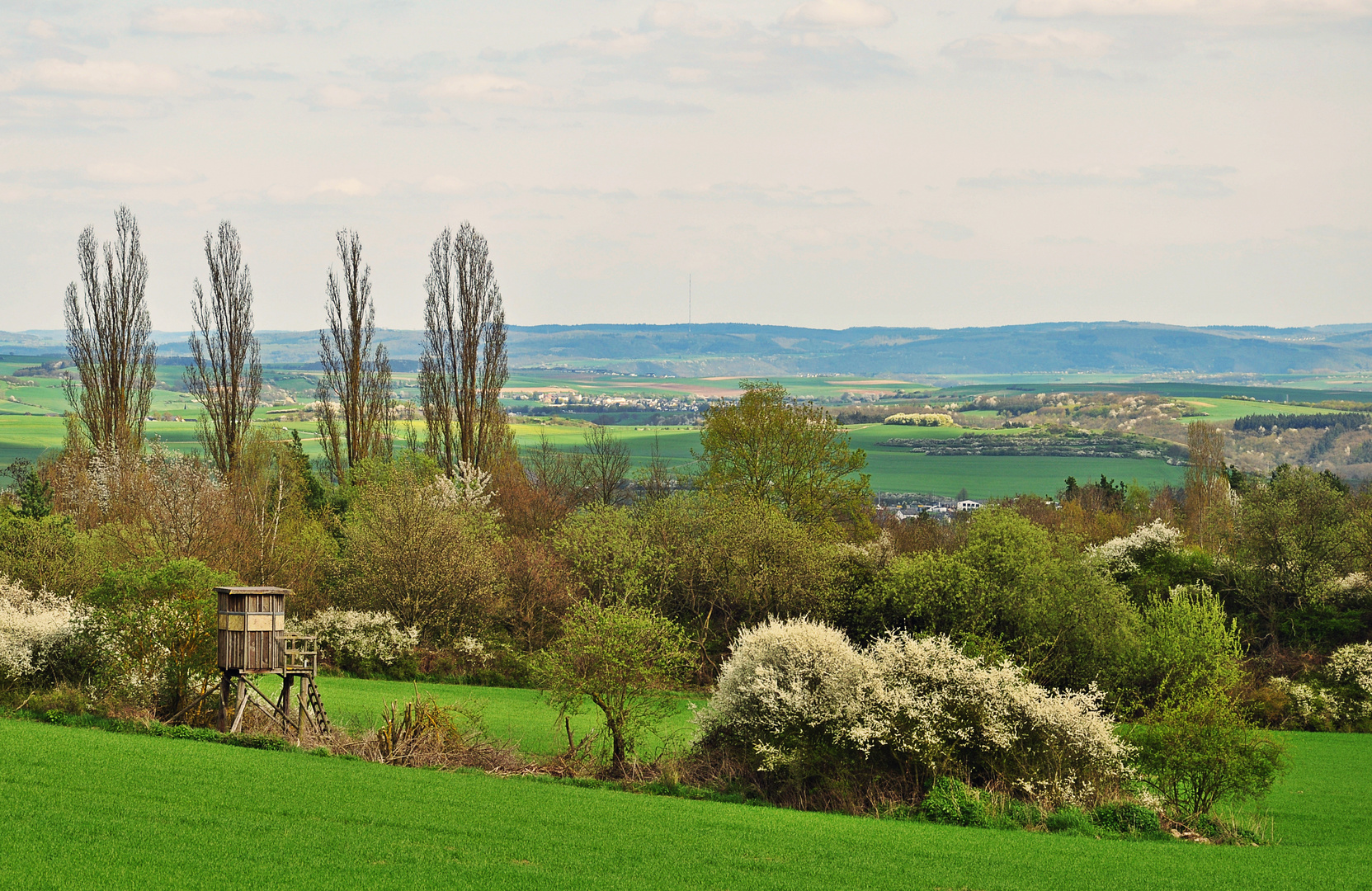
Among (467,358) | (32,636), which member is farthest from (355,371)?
(32,636)

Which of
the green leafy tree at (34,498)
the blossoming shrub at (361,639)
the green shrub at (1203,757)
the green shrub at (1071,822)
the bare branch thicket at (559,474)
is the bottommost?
the blossoming shrub at (361,639)

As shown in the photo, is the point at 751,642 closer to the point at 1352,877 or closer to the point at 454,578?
the point at 1352,877

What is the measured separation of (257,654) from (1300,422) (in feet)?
631

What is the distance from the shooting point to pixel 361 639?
135 ft

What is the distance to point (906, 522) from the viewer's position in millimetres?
81688

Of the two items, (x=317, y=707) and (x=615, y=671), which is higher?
(x=615, y=671)

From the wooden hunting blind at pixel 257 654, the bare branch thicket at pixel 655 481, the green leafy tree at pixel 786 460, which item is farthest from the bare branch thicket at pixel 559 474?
the wooden hunting blind at pixel 257 654

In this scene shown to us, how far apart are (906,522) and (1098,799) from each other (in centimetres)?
5771

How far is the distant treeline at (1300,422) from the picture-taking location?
592 feet

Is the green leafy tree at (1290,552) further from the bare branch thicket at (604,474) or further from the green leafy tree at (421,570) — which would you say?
the bare branch thicket at (604,474)

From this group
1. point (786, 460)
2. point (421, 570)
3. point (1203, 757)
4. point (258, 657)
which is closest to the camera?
point (1203, 757)

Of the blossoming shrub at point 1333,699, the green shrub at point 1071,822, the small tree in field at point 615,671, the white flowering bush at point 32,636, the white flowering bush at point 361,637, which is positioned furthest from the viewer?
the blossoming shrub at point 1333,699

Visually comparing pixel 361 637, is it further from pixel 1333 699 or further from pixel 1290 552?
pixel 1290 552

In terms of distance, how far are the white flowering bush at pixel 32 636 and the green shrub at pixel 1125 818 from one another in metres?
25.1
